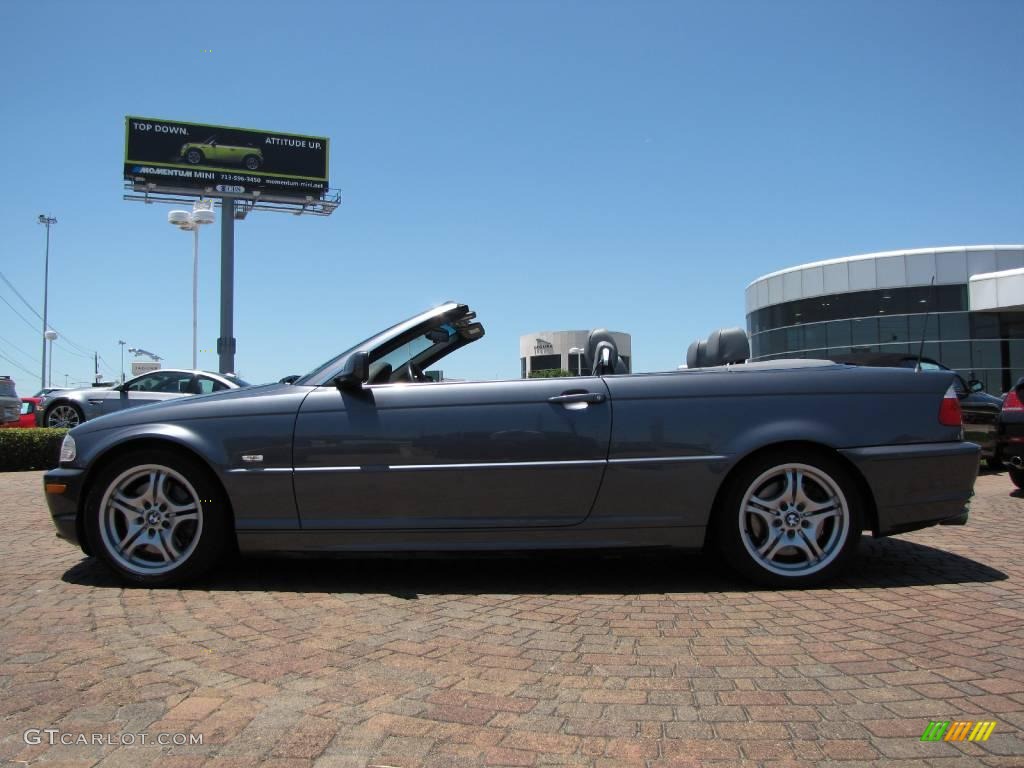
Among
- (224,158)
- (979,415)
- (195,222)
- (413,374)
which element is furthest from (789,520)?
(224,158)

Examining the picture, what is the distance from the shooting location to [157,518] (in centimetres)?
394

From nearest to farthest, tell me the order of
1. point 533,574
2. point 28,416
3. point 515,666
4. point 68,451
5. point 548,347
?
point 515,666, point 68,451, point 533,574, point 28,416, point 548,347

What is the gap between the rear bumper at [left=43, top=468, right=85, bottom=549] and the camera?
13.0ft

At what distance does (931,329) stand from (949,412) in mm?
32869

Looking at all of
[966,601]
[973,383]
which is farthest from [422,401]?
[973,383]

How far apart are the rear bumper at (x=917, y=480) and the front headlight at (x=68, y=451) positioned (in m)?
4.23

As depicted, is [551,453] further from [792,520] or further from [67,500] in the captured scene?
[67,500]

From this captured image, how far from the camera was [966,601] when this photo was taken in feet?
11.5

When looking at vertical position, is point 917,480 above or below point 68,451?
below

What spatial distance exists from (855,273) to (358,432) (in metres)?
35.1

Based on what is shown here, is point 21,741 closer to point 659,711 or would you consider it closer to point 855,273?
point 659,711

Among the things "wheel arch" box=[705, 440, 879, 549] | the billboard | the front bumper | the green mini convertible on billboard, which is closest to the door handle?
"wheel arch" box=[705, 440, 879, 549]

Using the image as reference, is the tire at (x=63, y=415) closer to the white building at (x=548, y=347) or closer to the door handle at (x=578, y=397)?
the door handle at (x=578, y=397)

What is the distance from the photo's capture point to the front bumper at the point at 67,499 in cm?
397
